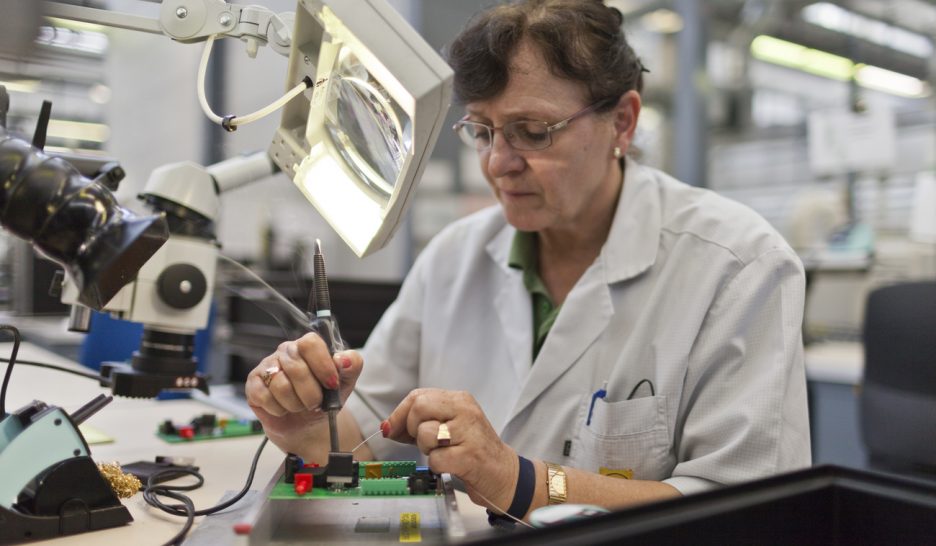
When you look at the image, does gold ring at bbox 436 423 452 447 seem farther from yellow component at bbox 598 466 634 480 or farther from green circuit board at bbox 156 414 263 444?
green circuit board at bbox 156 414 263 444

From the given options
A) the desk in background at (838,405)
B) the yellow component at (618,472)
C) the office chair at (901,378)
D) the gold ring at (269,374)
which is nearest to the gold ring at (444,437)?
the gold ring at (269,374)

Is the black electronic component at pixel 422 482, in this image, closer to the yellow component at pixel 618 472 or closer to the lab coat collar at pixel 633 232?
the yellow component at pixel 618 472

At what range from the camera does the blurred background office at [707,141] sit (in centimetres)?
125

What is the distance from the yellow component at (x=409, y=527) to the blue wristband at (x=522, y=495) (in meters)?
0.13

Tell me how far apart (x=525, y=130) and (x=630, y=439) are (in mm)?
497

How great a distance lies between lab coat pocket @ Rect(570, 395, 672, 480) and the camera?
1070 mm

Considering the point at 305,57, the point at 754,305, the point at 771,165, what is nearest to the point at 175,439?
the point at 305,57

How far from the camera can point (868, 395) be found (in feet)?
6.46

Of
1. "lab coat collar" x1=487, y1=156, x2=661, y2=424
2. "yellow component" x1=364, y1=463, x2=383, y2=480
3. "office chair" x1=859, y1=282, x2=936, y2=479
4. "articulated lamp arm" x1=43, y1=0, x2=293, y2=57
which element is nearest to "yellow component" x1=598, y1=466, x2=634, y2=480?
"lab coat collar" x1=487, y1=156, x2=661, y2=424

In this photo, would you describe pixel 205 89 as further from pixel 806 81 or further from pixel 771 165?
pixel 806 81

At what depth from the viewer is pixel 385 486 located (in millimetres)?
765

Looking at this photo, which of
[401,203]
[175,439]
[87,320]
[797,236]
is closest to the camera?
[401,203]

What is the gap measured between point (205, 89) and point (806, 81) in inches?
194

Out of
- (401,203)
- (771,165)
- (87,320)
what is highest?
(771,165)
